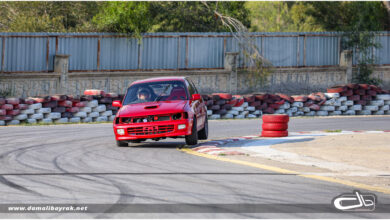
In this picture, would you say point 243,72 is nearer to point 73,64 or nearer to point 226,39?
point 226,39

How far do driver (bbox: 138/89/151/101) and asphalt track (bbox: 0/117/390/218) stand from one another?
1260 mm

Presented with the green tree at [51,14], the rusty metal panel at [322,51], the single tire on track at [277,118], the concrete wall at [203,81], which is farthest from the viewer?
the green tree at [51,14]

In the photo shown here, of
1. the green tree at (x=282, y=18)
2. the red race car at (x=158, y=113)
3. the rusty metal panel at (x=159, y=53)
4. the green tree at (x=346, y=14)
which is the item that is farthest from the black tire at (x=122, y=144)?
the green tree at (x=282, y=18)

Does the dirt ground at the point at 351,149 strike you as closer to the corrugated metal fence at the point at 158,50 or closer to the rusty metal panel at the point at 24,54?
the corrugated metal fence at the point at 158,50

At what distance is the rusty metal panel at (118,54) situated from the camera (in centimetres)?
2959

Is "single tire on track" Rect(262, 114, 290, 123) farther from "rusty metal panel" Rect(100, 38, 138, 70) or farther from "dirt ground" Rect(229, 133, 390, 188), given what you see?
"rusty metal panel" Rect(100, 38, 138, 70)

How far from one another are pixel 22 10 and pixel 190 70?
10620mm

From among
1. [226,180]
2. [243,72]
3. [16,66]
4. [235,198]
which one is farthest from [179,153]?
[243,72]

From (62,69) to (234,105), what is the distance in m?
8.44

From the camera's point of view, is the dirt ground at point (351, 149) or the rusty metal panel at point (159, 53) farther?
the rusty metal panel at point (159, 53)

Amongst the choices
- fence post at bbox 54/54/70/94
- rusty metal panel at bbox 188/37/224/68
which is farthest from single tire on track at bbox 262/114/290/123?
rusty metal panel at bbox 188/37/224/68

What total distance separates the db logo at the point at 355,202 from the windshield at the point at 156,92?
735cm

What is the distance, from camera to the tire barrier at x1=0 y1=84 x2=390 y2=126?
21.2m

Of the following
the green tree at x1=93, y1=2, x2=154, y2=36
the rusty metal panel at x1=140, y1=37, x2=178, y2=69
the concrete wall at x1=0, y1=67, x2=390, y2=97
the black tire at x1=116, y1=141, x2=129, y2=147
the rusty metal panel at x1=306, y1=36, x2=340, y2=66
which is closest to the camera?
the black tire at x1=116, y1=141, x2=129, y2=147
